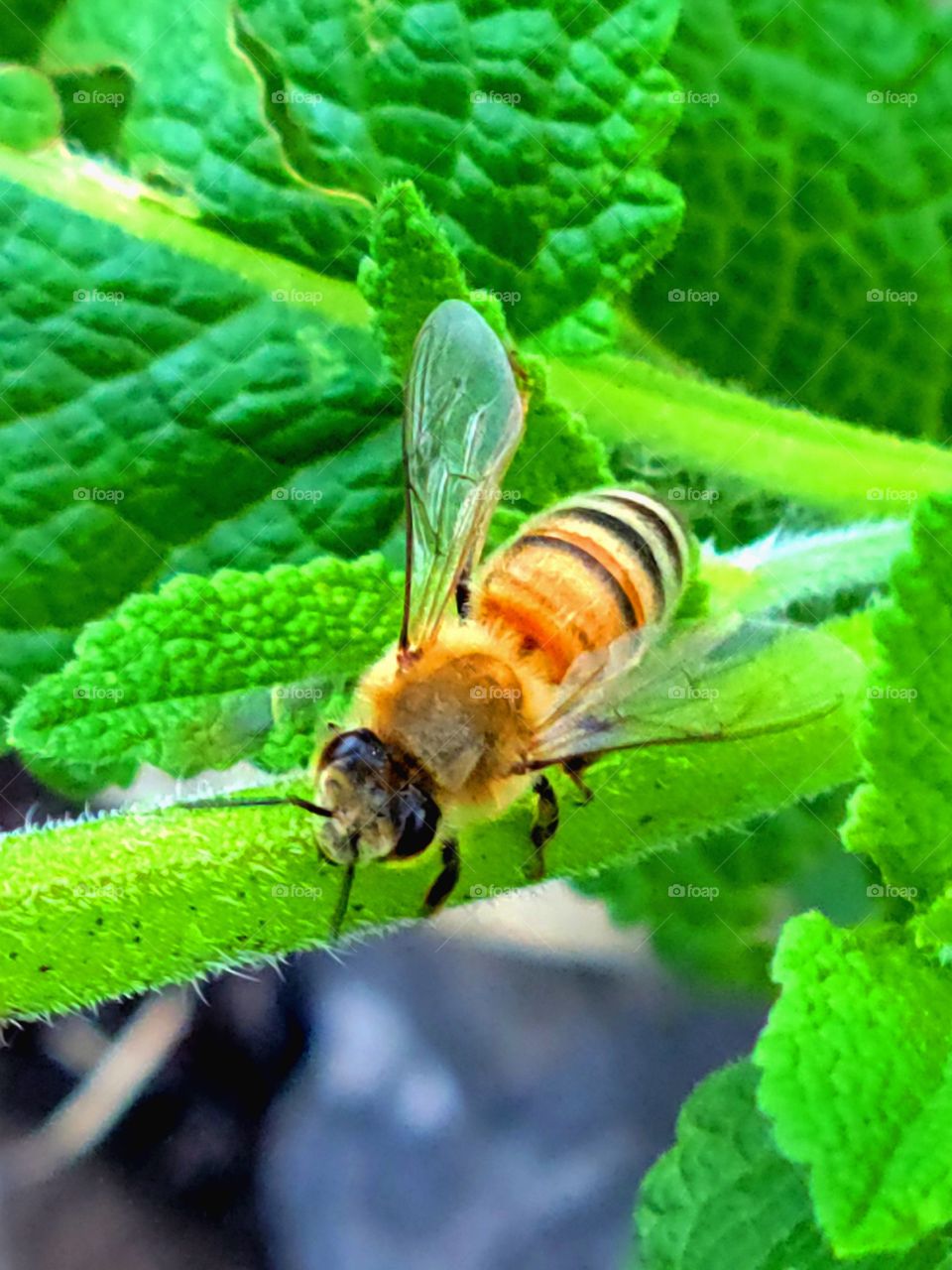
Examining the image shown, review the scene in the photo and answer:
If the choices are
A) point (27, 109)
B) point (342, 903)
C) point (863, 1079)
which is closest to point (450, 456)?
point (342, 903)

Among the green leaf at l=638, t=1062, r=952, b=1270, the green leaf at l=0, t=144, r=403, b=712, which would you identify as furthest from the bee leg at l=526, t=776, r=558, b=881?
the green leaf at l=0, t=144, r=403, b=712

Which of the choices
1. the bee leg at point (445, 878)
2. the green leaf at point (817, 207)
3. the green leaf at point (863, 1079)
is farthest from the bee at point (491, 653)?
the green leaf at point (817, 207)

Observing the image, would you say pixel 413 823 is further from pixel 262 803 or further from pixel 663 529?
pixel 663 529

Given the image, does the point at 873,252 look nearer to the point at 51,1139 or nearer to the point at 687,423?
the point at 687,423

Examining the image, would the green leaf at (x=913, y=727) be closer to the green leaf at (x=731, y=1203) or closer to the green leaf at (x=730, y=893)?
the green leaf at (x=731, y=1203)

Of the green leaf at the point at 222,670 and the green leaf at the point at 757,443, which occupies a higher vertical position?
the green leaf at the point at 757,443

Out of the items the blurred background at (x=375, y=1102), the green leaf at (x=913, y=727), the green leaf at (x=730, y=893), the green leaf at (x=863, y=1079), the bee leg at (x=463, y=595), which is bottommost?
the blurred background at (x=375, y=1102)

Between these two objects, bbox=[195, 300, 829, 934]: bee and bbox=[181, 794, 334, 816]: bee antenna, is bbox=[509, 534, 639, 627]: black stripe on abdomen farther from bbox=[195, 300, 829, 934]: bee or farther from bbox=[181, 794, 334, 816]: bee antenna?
bbox=[181, 794, 334, 816]: bee antenna
